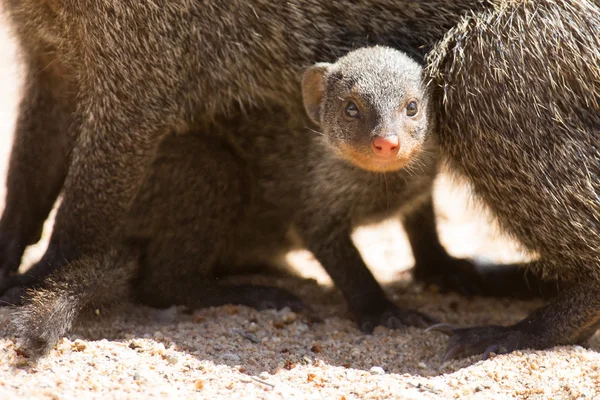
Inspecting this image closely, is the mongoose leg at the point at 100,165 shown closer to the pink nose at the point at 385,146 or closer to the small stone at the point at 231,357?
the small stone at the point at 231,357

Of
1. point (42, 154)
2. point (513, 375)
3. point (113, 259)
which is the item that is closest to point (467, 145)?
point (513, 375)

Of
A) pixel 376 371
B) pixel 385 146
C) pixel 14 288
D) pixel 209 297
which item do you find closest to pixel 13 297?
pixel 14 288

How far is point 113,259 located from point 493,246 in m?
2.47

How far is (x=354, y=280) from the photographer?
4230 millimetres

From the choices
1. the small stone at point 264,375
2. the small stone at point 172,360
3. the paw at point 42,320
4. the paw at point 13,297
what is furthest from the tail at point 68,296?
the small stone at point 264,375

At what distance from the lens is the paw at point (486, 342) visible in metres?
3.77

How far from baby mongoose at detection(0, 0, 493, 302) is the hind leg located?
0.17 meters

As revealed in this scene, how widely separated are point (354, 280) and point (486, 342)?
701 millimetres

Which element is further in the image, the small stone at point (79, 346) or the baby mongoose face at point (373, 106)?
the baby mongoose face at point (373, 106)

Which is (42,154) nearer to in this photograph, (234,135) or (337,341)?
(234,135)

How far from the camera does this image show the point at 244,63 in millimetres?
4234

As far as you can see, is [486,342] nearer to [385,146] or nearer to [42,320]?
[385,146]

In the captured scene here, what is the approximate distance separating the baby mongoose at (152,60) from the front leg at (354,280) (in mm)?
690

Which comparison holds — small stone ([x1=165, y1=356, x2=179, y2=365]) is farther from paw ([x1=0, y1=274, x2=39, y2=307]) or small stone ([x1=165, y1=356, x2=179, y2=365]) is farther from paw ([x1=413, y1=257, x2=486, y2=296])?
paw ([x1=413, y1=257, x2=486, y2=296])
